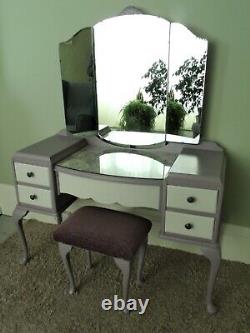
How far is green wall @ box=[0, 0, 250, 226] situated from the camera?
144 centimetres

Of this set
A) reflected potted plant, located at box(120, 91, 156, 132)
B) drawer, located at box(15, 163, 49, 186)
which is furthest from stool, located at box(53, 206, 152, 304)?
reflected potted plant, located at box(120, 91, 156, 132)

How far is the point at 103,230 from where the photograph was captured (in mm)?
1396

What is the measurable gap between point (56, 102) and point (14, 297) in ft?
3.73

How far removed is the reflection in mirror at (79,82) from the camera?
167cm

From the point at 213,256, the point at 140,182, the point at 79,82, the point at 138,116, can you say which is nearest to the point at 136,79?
the point at 138,116

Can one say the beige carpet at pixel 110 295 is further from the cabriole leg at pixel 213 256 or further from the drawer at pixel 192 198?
the drawer at pixel 192 198

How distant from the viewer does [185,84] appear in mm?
1552

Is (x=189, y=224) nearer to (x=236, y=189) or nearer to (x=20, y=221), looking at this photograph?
(x=236, y=189)

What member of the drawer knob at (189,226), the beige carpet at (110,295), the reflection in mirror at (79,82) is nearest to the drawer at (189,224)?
the drawer knob at (189,226)

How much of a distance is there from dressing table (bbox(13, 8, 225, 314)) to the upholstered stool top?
3.8 inches

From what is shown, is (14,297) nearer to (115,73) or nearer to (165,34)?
(115,73)

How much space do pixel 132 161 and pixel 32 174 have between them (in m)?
0.52

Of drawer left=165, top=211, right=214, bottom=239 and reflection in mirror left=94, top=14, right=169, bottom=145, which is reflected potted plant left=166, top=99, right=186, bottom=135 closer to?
reflection in mirror left=94, top=14, right=169, bottom=145

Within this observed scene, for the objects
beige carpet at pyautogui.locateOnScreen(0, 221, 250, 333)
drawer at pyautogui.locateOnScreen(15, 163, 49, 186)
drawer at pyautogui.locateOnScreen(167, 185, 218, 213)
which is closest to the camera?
drawer at pyautogui.locateOnScreen(167, 185, 218, 213)
